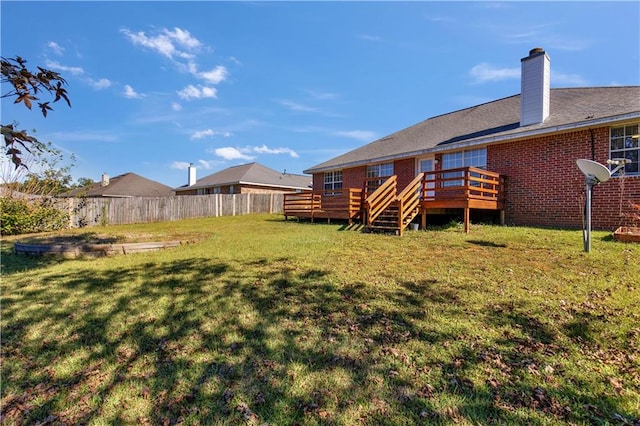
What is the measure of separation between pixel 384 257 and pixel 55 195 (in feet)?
58.4

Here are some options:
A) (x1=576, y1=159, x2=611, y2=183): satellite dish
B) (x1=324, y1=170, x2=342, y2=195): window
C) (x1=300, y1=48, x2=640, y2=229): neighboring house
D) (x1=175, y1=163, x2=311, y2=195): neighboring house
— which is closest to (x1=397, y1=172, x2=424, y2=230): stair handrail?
(x1=300, y1=48, x2=640, y2=229): neighboring house

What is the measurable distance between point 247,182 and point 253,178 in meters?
1.12

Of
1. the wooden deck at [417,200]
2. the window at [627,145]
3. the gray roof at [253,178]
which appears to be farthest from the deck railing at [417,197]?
the gray roof at [253,178]

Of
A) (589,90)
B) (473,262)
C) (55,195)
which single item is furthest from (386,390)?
(55,195)

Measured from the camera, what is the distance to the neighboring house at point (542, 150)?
911 centimetres

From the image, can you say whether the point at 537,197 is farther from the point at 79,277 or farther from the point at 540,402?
the point at 79,277

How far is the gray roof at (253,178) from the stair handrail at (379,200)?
748 inches

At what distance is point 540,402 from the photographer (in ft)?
7.81

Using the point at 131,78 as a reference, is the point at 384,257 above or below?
below

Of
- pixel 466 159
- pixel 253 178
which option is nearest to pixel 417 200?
pixel 466 159

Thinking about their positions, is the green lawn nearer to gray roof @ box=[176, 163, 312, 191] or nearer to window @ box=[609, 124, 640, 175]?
window @ box=[609, 124, 640, 175]

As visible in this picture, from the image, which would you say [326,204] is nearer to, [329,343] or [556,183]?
[556,183]

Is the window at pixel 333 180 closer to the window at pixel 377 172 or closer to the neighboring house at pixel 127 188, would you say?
the window at pixel 377 172

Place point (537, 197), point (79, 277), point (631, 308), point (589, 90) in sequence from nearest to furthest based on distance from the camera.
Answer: point (631, 308), point (79, 277), point (537, 197), point (589, 90)
